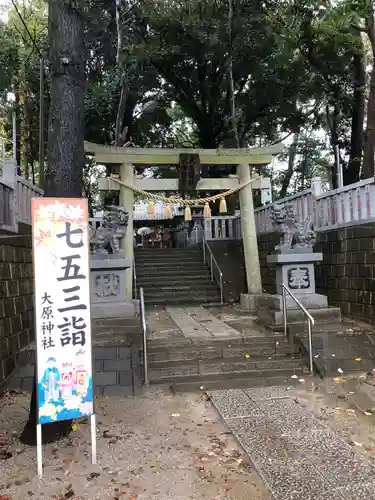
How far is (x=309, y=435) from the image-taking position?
13.6ft

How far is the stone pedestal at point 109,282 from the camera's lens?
27.3 ft

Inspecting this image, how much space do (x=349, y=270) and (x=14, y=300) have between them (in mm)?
6312

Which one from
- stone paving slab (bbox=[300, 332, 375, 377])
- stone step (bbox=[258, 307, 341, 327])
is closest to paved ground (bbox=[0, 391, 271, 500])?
stone paving slab (bbox=[300, 332, 375, 377])

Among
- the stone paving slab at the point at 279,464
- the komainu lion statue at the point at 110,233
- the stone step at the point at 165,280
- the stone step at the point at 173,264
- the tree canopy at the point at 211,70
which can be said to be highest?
the tree canopy at the point at 211,70

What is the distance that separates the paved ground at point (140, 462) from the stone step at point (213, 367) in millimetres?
1095

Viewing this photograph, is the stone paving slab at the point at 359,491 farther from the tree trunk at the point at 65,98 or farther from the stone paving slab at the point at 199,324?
the stone paving slab at the point at 199,324

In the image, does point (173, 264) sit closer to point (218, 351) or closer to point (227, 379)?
point (218, 351)

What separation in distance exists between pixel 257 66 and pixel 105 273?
1081cm

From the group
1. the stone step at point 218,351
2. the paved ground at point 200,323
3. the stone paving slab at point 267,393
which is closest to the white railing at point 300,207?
the paved ground at point 200,323

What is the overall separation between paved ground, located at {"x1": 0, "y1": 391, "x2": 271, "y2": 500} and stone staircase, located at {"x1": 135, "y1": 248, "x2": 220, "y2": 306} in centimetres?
736

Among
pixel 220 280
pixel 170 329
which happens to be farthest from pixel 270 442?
pixel 220 280

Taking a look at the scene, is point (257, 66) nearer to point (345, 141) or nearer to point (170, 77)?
point (170, 77)

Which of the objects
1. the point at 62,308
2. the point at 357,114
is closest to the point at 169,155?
the point at 62,308

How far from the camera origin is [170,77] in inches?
663
